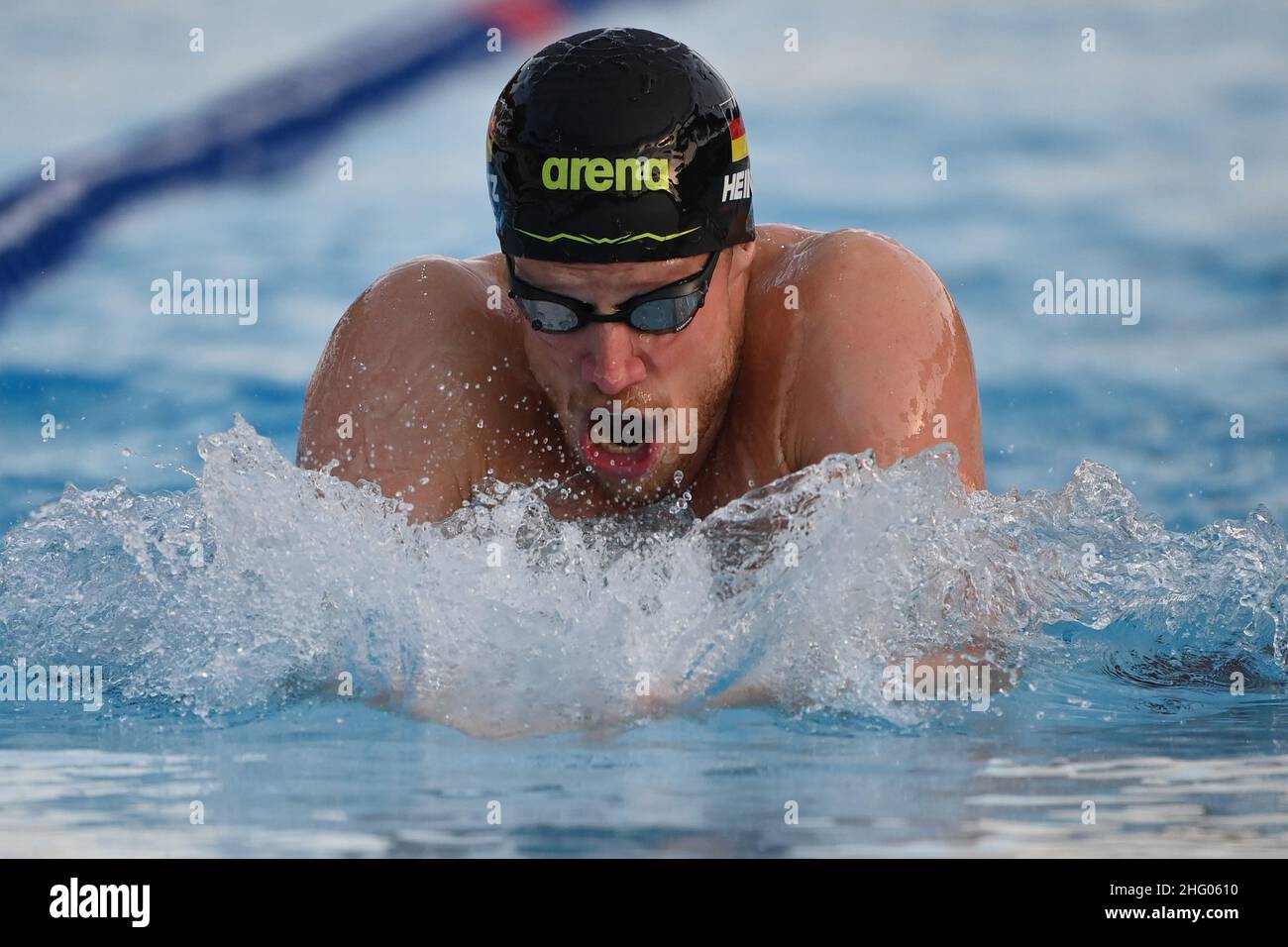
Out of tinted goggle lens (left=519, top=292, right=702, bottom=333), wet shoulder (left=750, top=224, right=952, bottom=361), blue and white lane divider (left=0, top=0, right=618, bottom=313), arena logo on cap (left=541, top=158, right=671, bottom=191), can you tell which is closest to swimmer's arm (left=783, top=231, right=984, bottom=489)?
wet shoulder (left=750, top=224, right=952, bottom=361)

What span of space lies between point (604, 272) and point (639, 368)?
16cm

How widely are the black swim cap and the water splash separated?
1.44 feet

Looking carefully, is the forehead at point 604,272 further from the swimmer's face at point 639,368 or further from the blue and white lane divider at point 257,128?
the blue and white lane divider at point 257,128

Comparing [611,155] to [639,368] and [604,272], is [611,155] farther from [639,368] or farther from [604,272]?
[639,368]

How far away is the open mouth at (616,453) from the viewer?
259 centimetres

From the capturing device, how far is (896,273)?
273 centimetres

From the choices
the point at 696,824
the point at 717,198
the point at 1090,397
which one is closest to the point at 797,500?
the point at 717,198

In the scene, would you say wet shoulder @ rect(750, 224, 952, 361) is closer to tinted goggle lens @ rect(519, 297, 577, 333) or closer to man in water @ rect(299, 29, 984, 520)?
man in water @ rect(299, 29, 984, 520)

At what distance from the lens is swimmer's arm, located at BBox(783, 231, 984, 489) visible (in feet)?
8.46

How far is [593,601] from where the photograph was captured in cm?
239

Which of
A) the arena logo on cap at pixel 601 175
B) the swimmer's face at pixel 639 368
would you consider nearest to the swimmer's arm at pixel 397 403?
the swimmer's face at pixel 639 368

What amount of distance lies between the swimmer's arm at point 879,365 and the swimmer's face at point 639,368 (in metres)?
0.14
